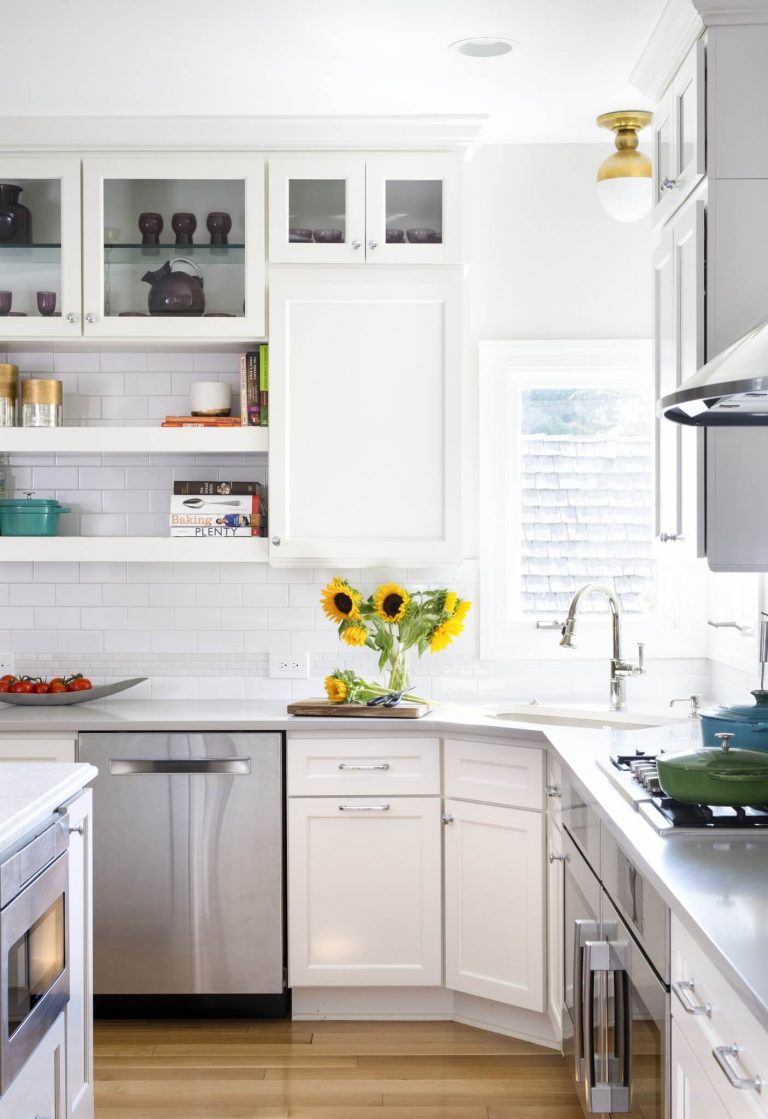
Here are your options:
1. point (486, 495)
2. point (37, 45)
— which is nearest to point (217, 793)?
point (486, 495)

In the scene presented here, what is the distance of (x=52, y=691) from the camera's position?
145 inches

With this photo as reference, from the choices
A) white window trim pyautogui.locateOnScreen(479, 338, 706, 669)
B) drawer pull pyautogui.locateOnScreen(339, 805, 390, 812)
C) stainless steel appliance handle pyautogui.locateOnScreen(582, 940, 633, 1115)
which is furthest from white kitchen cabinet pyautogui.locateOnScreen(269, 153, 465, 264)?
stainless steel appliance handle pyautogui.locateOnScreen(582, 940, 633, 1115)

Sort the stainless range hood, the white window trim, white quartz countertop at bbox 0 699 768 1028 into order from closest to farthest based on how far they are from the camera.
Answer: white quartz countertop at bbox 0 699 768 1028, the stainless range hood, the white window trim

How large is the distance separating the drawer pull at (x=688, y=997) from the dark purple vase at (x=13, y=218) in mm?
3023

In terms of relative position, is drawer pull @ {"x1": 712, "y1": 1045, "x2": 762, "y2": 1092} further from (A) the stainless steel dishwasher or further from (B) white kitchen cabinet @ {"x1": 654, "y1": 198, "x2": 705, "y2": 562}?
(A) the stainless steel dishwasher

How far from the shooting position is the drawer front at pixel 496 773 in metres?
3.24

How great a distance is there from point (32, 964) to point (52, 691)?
1.65 meters

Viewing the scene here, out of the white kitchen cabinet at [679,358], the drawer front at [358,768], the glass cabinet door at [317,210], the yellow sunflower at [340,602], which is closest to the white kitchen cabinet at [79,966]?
the drawer front at [358,768]

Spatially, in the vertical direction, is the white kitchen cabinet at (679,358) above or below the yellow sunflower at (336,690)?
above

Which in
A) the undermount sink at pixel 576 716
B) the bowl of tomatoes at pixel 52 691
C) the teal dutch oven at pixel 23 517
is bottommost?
the undermount sink at pixel 576 716

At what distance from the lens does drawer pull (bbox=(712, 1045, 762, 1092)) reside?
4.52 feet

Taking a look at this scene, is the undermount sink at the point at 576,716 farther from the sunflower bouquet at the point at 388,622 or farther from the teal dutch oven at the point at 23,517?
the teal dutch oven at the point at 23,517

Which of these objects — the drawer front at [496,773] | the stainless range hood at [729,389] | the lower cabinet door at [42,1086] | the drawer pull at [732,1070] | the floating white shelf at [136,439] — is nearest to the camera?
the drawer pull at [732,1070]

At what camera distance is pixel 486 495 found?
394cm
